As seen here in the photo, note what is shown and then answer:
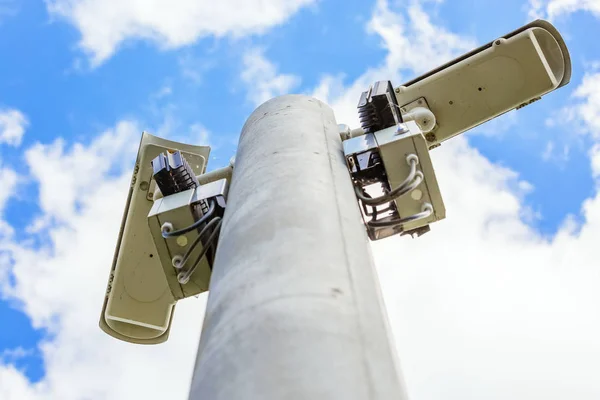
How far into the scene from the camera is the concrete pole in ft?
7.07

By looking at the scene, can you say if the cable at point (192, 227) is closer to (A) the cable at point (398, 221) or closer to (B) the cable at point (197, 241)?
(B) the cable at point (197, 241)

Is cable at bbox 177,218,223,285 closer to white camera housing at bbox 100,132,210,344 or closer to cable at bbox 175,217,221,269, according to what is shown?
cable at bbox 175,217,221,269

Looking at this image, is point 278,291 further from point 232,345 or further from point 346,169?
point 346,169

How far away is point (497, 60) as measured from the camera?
611cm

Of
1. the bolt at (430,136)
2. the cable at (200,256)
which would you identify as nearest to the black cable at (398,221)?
the cable at (200,256)

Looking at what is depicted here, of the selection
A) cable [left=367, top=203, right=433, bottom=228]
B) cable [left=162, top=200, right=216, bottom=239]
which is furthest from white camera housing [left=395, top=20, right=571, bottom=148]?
cable [left=162, top=200, right=216, bottom=239]

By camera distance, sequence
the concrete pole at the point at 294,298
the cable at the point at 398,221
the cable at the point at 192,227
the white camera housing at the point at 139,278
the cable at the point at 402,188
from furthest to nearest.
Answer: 1. the white camera housing at the point at 139,278
2. the cable at the point at 192,227
3. the cable at the point at 398,221
4. the cable at the point at 402,188
5. the concrete pole at the point at 294,298

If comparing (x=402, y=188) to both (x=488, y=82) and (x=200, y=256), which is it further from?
(x=488, y=82)

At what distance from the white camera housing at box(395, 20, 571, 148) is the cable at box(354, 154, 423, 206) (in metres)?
2.09

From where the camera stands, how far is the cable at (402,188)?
3.75 m

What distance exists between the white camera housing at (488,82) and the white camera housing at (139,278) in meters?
2.09

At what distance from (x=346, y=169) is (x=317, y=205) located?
899 millimetres

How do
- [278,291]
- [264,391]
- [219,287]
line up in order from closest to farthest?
1. [264,391]
2. [278,291]
3. [219,287]

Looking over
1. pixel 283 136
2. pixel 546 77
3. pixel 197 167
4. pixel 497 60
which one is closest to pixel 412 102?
pixel 497 60
